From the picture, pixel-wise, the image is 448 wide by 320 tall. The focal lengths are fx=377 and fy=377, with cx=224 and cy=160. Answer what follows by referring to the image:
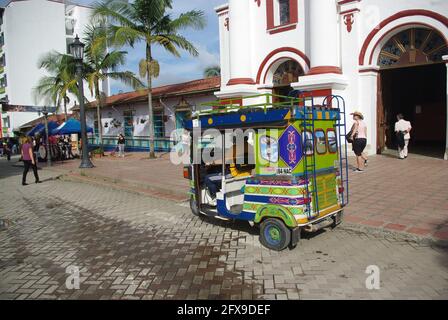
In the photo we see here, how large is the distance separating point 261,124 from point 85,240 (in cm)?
336

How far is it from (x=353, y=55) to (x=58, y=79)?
67.5ft

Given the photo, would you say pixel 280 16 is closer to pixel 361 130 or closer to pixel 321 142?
pixel 361 130

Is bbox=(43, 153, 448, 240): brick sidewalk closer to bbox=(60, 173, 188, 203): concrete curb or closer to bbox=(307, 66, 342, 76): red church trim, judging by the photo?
bbox=(60, 173, 188, 203): concrete curb

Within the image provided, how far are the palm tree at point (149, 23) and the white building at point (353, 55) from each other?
6.13ft

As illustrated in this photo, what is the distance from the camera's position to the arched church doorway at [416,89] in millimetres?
12281

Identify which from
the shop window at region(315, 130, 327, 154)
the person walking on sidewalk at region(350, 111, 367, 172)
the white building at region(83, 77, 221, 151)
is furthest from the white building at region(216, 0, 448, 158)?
the shop window at region(315, 130, 327, 154)

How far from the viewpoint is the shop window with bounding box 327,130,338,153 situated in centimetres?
560

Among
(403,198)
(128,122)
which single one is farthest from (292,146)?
(128,122)

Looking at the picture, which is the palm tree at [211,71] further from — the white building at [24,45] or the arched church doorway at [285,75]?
the arched church doorway at [285,75]

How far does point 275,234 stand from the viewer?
16.9ft

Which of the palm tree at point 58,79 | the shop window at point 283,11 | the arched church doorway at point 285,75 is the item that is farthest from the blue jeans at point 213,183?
the palm tree at point 58,79
